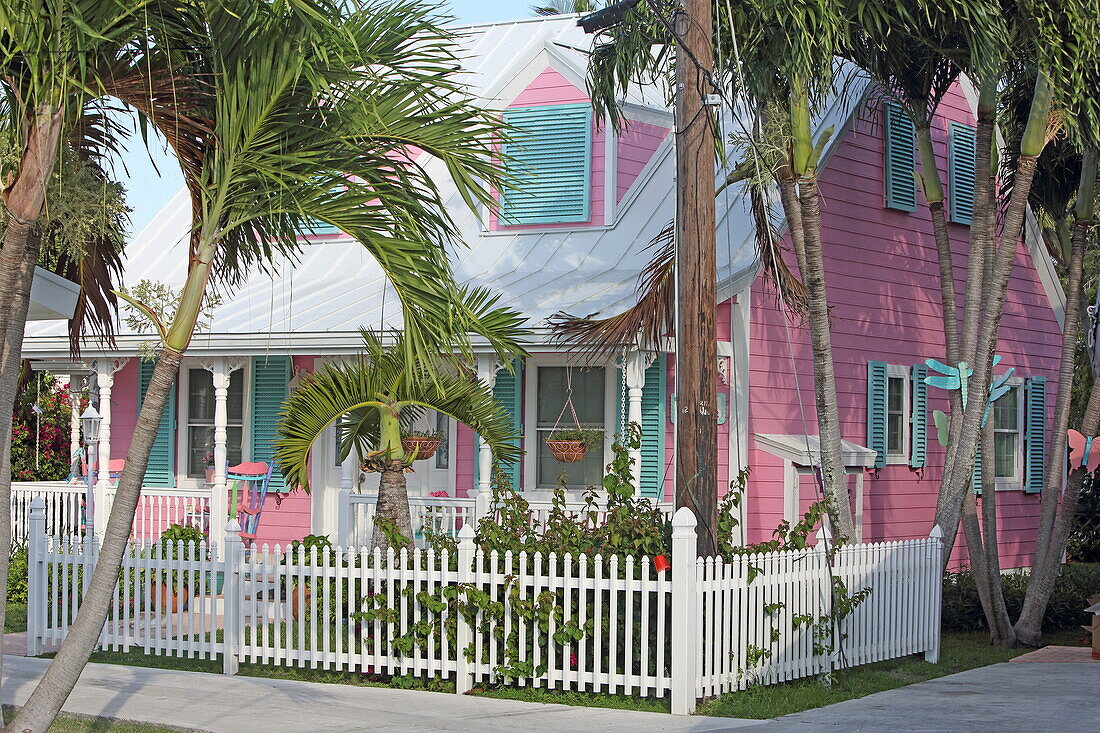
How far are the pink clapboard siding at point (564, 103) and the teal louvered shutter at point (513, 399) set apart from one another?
1852 mm

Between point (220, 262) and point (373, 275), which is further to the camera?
point (373, 275)

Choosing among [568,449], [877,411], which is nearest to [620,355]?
[568,449]

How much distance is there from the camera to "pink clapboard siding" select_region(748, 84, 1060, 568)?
14.7 metres

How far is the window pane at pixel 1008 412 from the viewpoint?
724 inches

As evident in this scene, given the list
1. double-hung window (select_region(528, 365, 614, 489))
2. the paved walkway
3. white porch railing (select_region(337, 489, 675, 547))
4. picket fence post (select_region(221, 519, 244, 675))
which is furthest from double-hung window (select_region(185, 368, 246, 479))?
the paved walkway

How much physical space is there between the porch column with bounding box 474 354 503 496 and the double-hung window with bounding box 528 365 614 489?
1013 mm

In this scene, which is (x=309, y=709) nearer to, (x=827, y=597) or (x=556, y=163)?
(x=827, y=597)

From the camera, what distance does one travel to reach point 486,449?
13641mm

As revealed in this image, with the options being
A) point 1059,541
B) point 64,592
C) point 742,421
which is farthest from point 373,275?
point 1059,541

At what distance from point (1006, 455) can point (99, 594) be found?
48.7ft

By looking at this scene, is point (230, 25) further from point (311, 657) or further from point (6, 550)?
point (311, 657)

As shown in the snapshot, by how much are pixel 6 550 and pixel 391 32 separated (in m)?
3.17

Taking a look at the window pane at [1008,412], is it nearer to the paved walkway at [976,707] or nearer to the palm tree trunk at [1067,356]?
the palm tree trunk at [1067,356]

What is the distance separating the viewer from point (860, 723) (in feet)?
27.6
